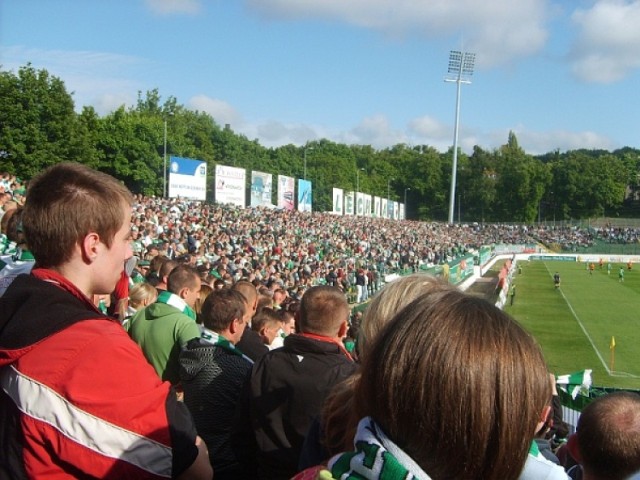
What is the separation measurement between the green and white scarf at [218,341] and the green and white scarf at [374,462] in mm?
2497

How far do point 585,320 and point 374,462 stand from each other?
31.7 m

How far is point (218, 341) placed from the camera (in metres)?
3.97

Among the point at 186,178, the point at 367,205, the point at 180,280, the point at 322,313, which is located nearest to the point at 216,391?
the point at 322,313

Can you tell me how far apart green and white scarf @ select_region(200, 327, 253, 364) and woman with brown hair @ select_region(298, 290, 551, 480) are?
2498mm

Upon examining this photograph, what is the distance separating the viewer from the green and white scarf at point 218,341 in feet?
12.9

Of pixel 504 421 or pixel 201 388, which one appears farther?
pixel 201 388

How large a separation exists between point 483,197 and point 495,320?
122m

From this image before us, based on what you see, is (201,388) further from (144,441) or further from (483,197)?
(483,197)

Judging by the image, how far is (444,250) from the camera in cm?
5531

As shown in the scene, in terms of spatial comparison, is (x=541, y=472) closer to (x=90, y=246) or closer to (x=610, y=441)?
(x=610, y=441)

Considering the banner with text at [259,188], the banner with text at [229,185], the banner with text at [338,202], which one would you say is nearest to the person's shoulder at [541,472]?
the banner with text at [229,185]

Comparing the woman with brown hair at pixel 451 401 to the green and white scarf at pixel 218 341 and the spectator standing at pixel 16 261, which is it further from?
the spectator standing at pixel 16 261

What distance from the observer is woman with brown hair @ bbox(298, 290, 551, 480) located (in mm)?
1419

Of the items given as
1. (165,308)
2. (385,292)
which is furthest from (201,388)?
(385,292)
